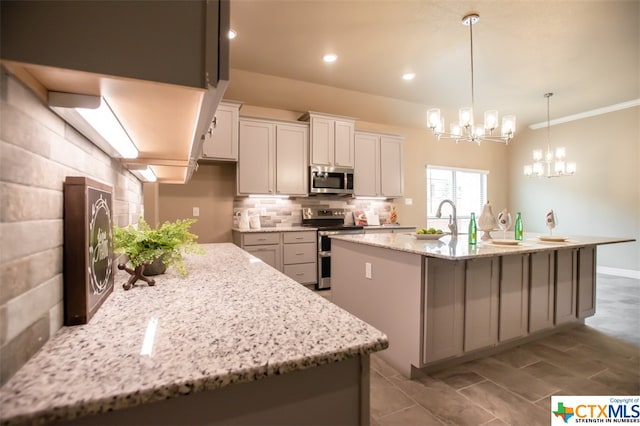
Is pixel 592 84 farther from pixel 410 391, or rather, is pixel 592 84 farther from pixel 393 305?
pixel 410 391

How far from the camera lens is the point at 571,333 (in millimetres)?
2785

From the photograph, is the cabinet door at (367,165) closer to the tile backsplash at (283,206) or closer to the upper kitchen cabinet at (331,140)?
the upper kitchen cabinet at (331,140)

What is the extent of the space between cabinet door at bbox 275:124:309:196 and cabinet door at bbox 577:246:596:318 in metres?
3.30

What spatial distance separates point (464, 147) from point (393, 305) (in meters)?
5.44

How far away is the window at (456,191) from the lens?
6.17m

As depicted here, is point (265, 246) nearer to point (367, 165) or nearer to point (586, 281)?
point (367, 165)

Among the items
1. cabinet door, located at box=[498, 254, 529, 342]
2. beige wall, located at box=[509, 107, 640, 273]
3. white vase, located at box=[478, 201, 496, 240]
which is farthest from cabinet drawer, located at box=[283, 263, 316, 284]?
beige wall, located at box=[509, 107, 640, 273]

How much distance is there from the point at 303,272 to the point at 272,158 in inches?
66.6

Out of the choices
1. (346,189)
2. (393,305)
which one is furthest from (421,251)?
(346,189)

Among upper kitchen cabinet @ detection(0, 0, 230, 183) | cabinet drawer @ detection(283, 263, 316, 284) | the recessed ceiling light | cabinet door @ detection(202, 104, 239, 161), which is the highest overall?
the recessed ceiling light

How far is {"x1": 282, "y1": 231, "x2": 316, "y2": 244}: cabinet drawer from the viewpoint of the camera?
13.5 ft

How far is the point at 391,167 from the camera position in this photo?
5223mm

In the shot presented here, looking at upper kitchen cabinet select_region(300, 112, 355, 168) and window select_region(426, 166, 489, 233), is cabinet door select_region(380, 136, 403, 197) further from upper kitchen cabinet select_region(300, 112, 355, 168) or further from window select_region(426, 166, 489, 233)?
window select_region(426, 166, 489, 233)

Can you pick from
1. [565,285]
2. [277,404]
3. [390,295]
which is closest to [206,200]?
[390,295]
